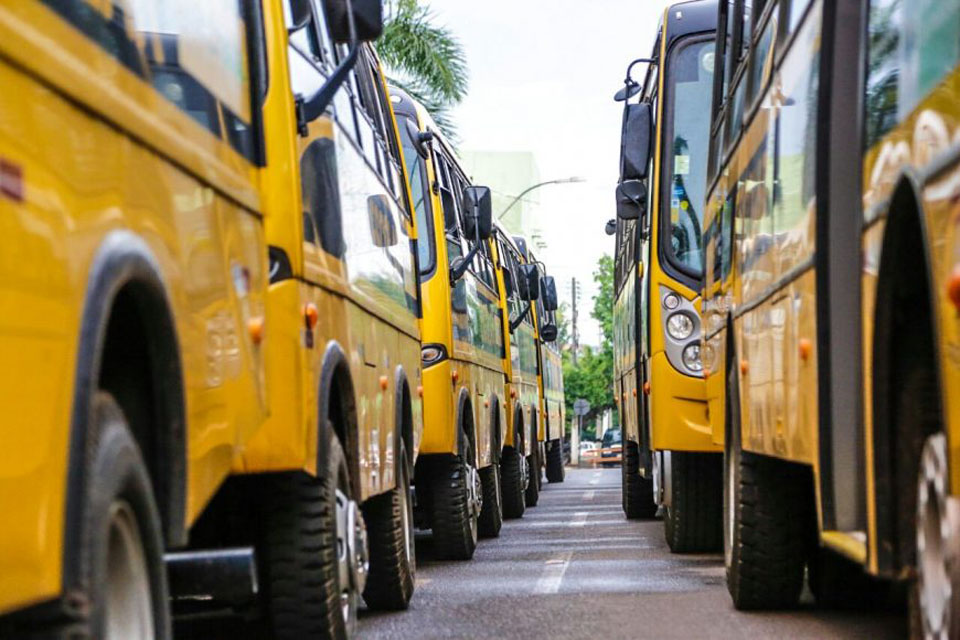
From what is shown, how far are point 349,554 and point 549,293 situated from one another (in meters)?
27.3

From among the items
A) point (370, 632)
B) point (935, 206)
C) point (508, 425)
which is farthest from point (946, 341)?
point (508, 425)

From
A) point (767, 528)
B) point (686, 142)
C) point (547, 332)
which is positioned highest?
point (686, 142)

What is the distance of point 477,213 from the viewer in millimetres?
14828

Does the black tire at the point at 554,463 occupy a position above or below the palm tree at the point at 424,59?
below

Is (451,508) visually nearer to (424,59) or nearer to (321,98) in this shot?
(321,98)

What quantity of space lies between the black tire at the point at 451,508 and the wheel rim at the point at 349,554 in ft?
→ 17.4

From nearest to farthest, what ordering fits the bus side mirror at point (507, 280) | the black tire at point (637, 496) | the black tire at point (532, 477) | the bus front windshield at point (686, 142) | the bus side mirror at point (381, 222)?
the bus side mirror at point (381, 222), the bus front windshield at point (686, 142), the black tire at point (637, 496), the bus side mirror at point (507, 280), the black tire at point (532, 477)

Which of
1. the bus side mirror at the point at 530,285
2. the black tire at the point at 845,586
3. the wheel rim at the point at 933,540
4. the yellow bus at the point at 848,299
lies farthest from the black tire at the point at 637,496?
the wheel rim at the point at 933,540

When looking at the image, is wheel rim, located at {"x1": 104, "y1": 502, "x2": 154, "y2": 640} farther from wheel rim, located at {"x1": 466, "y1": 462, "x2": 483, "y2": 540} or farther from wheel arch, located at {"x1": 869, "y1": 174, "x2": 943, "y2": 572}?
wheel rim, located at {"x1": 466, "y1": 462, "x2": 483, "y2": 540}

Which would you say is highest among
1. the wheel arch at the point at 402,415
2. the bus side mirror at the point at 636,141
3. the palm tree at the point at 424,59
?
the palm tree at the point at 424,59

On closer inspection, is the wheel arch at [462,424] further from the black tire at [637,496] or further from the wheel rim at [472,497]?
the black tire at [637,496]

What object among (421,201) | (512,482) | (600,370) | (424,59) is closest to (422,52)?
(424,59)

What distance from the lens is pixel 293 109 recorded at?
22.6ft

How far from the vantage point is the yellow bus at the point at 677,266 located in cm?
1355
